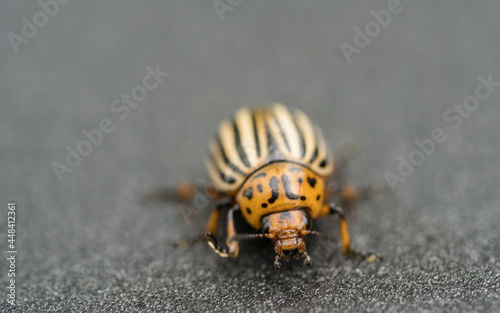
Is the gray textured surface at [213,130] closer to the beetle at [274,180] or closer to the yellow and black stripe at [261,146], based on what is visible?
the beetle at [274,180]

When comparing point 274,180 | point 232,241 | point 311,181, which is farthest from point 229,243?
point 311,181

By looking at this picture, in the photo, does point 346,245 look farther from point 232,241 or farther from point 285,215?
point 232,241

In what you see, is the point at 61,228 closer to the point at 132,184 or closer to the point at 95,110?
the point at 132,184

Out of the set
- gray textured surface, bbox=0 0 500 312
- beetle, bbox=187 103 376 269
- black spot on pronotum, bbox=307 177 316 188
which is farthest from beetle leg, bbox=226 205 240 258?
black spot on pronotum, bbox=307 177 316 188

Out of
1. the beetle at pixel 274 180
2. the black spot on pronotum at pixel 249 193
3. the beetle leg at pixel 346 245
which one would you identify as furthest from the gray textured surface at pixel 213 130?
the black spot on pronotum at pixel 249 193

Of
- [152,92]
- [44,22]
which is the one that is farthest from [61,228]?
[44,22]

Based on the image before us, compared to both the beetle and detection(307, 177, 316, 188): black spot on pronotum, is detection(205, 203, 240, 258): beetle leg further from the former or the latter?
detection(307, 177, 316, 188): black spot on pronotum
